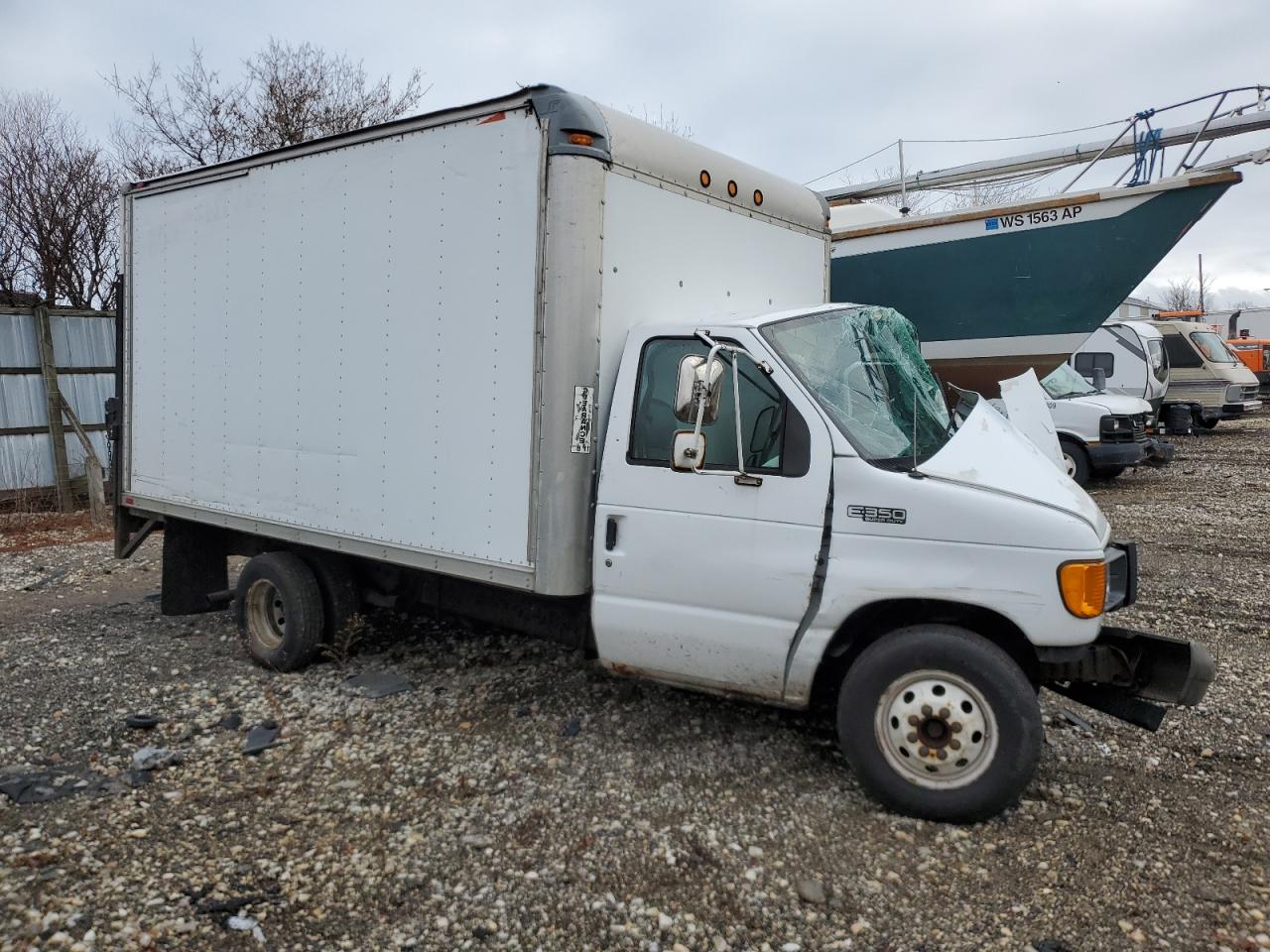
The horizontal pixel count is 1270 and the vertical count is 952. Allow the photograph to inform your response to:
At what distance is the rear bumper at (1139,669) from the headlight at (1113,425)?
996cm

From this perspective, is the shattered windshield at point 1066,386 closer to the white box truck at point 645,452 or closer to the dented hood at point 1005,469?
the white box truck at point 645,452

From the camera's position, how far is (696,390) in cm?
396

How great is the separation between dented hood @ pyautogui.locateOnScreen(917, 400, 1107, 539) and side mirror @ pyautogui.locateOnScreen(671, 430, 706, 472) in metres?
0.92

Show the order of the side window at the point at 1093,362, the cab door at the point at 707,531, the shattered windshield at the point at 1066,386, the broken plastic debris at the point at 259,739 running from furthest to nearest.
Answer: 1. the side window at the point at 1093,362
2. the shattered windshield at the point at 1066,386
3. the broken plastic debris at the point at 259,739
4. the cab door at the point at 707,531

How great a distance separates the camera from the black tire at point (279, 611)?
587 cm

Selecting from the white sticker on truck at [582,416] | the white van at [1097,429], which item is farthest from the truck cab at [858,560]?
the white van at [1097,429]

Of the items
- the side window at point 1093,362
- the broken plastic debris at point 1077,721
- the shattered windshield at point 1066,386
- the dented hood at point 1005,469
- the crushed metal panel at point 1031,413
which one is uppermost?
the side window at point 1093,362

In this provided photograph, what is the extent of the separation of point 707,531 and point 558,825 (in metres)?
1.41

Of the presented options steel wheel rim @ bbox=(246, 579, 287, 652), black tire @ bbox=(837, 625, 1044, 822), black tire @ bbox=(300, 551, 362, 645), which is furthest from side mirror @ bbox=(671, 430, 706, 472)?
steel wheel rim @ bbox=(246, 579, 287, 652)

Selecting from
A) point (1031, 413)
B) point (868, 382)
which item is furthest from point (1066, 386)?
point (868, 382)

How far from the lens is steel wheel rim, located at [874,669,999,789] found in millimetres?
3807

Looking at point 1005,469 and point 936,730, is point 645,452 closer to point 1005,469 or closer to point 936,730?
point 1005,469

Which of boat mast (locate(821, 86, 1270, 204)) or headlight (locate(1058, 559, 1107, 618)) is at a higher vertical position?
boat mast (locate(821, 86, 1270, 204))

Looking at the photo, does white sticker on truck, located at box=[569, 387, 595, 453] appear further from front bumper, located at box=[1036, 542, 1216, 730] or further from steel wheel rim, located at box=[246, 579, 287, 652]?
steel wheel rim, located at box=[246, 579, 287, 652]
